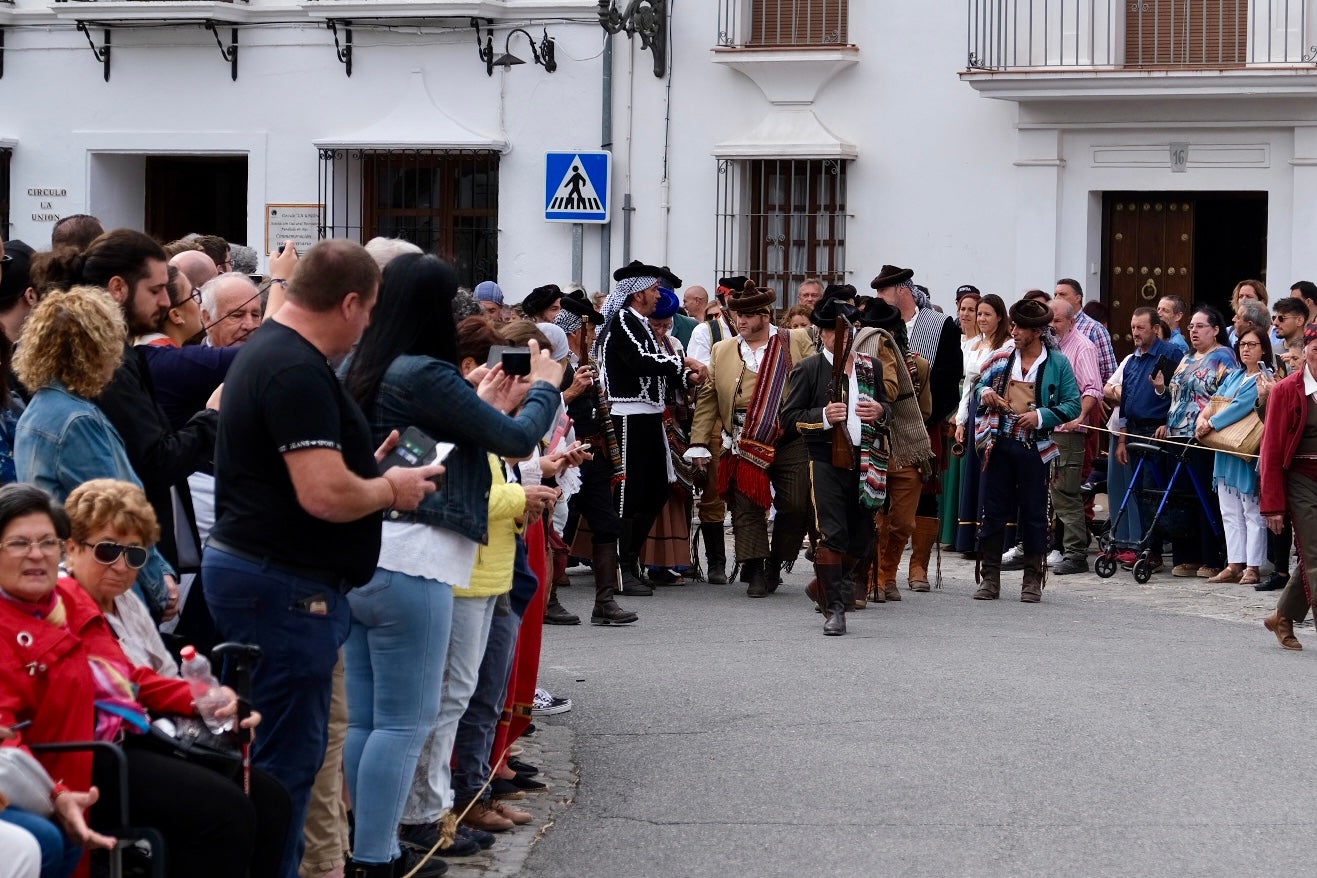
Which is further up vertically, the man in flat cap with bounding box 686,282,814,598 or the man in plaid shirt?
the man in plaid shirt

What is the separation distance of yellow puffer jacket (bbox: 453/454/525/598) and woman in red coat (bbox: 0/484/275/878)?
1.43 meters

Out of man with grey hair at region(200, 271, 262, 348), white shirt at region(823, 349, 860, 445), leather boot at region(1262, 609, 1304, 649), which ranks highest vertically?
man with grey hair at region(200, 271, 262, 348)

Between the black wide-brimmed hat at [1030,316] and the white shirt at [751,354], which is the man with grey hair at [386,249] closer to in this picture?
the white shirt at [751,354]

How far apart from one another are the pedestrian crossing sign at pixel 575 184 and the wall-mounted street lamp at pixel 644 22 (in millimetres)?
1181

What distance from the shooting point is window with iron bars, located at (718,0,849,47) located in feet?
66.6

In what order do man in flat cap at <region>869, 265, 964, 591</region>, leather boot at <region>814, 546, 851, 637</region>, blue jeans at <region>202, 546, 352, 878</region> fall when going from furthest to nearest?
man in flat cap at <region>869, 265, 964, 591</region> → leather boot at <region>814, 546, 851, 637</region> → blue jeans at <region>202, 546, 352, 878</region>

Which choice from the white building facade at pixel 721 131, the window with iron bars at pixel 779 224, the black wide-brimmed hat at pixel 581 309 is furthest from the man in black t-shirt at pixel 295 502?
the window with iron bars at pixel 779 224

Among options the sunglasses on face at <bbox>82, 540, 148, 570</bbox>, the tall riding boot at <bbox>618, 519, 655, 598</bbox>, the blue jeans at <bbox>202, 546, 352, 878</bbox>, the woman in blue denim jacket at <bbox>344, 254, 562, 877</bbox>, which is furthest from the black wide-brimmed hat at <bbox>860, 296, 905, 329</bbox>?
the sunglasses on face at <bbox>82, 540, 148, 570</bbox>

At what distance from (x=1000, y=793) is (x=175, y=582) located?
10.8 feet

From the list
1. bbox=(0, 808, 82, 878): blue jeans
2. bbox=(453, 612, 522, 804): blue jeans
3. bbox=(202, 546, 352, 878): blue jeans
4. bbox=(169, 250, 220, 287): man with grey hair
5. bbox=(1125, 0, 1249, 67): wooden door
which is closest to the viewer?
bbox=(0, 808, 82, 878): blue jeans

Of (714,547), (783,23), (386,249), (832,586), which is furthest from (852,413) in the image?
(783,23)

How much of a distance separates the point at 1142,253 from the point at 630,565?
330 inches

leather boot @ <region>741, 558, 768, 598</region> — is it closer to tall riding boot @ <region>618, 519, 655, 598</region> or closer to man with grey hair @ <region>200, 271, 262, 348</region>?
tall riding boot @ <region>618, 519, 655, 598</region>

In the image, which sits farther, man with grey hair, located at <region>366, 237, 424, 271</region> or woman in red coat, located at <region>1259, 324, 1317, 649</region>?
woman in red coat, located at <region>1259, 324, 1317, 649</region>
